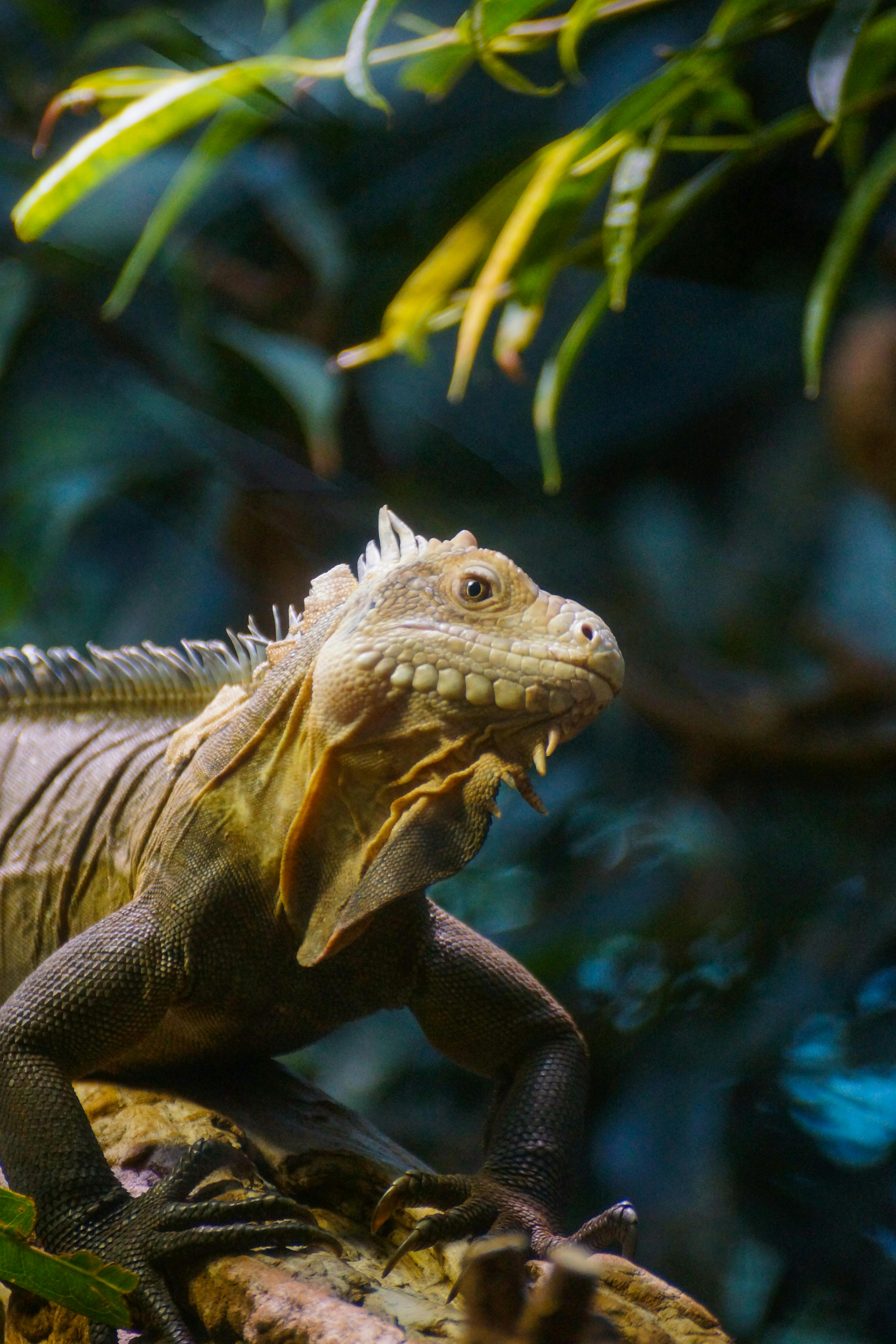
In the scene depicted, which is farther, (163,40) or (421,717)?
(163,40)

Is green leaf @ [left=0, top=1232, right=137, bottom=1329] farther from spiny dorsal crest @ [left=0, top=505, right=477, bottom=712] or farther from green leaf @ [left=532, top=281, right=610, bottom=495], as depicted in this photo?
green leaf @ [left=532, top=281, right=610, bottom=495]

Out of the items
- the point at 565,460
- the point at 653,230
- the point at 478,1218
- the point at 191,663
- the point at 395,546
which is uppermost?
the point at 653,230

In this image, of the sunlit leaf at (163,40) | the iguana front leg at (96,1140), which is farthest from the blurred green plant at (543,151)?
the iguana front leg at (96,1140)

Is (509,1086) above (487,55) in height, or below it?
below

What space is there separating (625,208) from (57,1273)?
2272mm

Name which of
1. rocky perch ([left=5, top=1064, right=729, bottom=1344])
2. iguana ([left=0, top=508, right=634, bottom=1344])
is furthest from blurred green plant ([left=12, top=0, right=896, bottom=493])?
rocky perch ([left=5, top=1064, right=729, bottom=1344])

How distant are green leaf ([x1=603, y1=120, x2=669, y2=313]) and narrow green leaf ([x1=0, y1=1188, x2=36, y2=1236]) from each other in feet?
6.52

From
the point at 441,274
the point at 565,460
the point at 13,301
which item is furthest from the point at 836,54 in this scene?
the point at 13,301

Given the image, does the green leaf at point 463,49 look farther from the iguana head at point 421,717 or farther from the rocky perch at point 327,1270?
the rocky perch at point 327,1270

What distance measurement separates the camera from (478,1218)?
5.44 feet

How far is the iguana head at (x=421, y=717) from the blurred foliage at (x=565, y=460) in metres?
1.53

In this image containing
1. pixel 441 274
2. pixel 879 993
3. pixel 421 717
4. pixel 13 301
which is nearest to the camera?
pixel 421 717

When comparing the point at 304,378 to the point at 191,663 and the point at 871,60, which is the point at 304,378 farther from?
the point at 871,60

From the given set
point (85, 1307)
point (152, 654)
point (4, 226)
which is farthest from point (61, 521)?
point (85, 1307)
